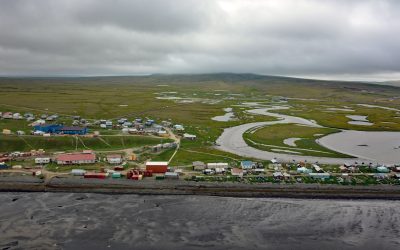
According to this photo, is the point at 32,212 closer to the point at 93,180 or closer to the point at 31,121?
the point at 93,180

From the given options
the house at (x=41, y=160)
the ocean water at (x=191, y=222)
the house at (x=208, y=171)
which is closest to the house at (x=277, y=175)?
the ocean water at (x=191, y=222)

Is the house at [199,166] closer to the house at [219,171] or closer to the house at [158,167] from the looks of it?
the house at [219,171]

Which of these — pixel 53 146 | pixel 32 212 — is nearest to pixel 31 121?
pixel 53 146

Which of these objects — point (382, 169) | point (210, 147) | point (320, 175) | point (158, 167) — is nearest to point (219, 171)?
point (158, 167)

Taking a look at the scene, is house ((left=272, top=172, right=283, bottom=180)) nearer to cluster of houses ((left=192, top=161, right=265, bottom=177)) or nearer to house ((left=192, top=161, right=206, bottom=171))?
cluster of houses ((left=192, top=161, right=265, bottom=177))

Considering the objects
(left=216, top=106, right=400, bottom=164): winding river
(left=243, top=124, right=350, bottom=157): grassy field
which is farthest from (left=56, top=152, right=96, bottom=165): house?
(left=243, top=124, right=350, bottom=157): grassy field

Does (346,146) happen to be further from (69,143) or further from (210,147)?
(69,143)
